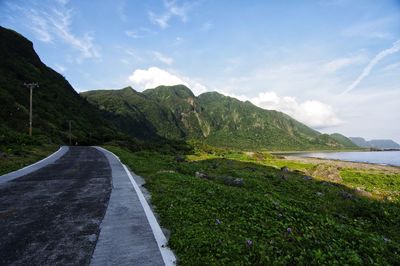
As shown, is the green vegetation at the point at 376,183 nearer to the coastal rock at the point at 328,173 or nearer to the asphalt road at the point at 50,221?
the coastal rock at the point at 328,173

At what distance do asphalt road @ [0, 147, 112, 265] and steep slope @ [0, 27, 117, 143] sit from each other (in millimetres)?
48400

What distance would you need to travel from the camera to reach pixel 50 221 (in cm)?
748

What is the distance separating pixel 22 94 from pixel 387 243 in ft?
309

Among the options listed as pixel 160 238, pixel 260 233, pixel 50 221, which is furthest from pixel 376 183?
pixel 50 221

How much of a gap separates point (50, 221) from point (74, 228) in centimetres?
110

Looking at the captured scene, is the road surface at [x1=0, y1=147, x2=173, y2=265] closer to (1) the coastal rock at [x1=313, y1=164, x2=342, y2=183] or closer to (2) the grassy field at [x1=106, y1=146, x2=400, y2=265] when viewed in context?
(2) the grassy field at [x1=106, y1=146, x2=400, y2=265]

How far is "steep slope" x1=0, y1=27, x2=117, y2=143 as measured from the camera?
64062 millimetres

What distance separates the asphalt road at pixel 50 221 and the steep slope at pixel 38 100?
48.4 m

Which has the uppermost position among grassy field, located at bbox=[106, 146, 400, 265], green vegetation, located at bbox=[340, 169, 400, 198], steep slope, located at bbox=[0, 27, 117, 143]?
steep slope, located at bbox=[0, 27, 117, 143]

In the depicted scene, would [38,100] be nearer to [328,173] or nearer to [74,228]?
[328,173]

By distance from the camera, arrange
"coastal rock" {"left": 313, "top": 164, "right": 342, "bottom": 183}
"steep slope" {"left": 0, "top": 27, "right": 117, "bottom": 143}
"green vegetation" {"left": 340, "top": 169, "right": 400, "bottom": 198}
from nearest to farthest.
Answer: "green vegetation" {"left": 340, "top": 169, "right": 400, "bottom": 198} → "coastal rock" {"left": 313, "top": 164, "right": 342, "bottom": 183} → "steep slope" {"left": 0, "top": 27, "right": 117, "bottom": 143}

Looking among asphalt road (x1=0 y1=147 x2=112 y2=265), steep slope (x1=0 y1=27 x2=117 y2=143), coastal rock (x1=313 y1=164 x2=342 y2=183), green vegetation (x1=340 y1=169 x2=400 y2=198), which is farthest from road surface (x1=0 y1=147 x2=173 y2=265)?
steep slope (x1=0 y1=27 x2=117 y2=143)

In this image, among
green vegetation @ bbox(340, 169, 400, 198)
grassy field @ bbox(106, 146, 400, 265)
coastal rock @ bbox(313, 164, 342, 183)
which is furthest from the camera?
coastal rock @ bbox(313, 164, 342, 183)

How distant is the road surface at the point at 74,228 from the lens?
17.4 feet
